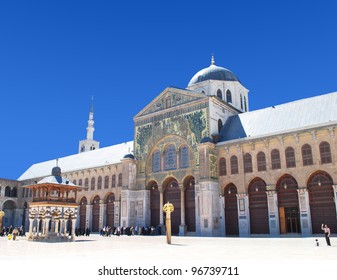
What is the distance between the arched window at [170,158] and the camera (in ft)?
116

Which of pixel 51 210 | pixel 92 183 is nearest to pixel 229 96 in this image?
pixel 92 183

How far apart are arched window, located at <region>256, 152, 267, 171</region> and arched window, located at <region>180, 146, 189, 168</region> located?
7.31 metres

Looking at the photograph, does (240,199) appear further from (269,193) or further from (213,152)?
(213,152)

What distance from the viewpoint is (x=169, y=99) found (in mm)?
37656

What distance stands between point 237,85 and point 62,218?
89.7 ft

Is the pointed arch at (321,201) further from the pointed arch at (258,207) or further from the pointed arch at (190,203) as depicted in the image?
the pointed arch at (190,203)

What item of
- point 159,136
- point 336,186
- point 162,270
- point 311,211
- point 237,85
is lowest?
point 162,270

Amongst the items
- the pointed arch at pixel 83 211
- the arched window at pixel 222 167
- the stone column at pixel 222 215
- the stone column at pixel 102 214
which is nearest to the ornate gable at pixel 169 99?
the arched window at pixel 222 167

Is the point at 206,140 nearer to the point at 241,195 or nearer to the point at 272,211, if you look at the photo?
the point at 241,195

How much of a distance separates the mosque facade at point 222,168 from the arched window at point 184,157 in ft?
0.39

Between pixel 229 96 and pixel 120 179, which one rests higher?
pixel 229 96

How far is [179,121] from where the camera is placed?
35.8 metres

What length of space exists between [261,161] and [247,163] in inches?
51.8

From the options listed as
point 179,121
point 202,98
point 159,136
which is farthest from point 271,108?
point 159,136
